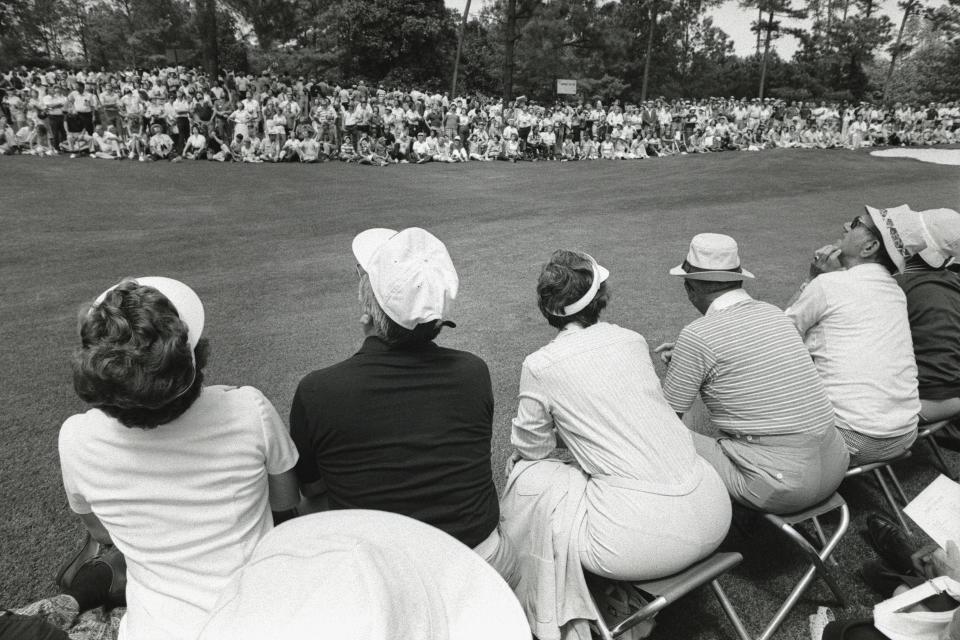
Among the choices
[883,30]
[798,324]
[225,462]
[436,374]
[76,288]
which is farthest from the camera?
[883,30]

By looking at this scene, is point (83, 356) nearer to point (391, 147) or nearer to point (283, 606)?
point (283, 606)

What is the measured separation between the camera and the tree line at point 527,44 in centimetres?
3891

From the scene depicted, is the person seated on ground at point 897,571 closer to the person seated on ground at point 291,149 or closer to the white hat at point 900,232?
the white hat at point 900,232

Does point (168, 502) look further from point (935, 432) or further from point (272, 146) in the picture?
point (272, 146)

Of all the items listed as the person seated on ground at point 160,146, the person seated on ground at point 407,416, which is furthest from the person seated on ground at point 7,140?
the person seated on ground at point 407,416

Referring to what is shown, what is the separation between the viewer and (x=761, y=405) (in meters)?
2.54

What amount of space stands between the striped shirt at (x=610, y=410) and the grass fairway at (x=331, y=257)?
33.3 inches

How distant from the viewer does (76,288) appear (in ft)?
21.5

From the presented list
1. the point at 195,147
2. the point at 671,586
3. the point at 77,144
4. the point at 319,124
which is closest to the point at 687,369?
the point at 671,586

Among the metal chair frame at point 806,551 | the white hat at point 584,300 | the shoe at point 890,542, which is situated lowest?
the shoe at point 890,542

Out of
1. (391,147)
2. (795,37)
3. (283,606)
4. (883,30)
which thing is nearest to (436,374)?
(283,606)

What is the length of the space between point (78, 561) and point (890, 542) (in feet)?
11.6

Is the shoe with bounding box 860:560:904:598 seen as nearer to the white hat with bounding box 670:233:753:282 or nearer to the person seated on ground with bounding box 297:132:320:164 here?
the white hat with bounding box 670:233:753:282

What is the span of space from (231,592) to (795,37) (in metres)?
59.3
